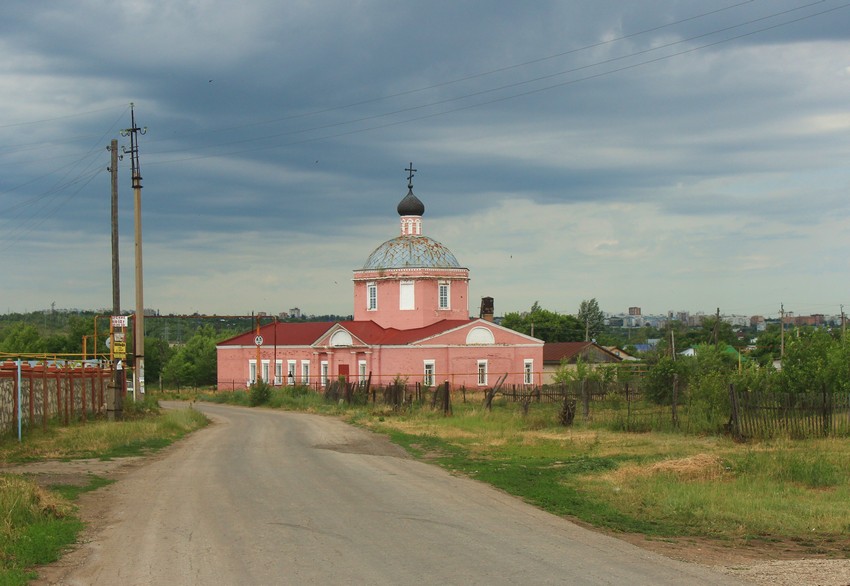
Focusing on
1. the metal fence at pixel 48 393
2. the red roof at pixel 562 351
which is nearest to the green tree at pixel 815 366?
the metal fence at pixel 48 393

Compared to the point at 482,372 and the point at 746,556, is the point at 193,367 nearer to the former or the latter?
the point at 482,372

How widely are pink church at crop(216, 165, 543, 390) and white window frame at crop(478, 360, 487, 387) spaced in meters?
0.06

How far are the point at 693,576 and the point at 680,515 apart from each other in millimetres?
4405

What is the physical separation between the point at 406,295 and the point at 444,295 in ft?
8.39

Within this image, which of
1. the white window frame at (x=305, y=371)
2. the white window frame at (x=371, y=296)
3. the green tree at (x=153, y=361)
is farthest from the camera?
the green tree at (x=153, y=361)

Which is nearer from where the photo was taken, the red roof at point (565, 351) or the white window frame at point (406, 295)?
the white window frame at point (406, 295)

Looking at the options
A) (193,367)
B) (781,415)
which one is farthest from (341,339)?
(781,415)

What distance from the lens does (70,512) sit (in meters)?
13.9

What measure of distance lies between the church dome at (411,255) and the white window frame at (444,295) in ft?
4.15

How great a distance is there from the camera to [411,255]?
65.5 metres

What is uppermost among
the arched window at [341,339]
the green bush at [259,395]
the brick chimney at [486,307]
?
the brick chimney at [486,307]

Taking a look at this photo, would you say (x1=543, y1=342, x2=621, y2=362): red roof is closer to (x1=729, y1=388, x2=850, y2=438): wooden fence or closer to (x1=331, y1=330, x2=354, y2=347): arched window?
(x1=331, y1=330, x2=354, y2=347): arched window

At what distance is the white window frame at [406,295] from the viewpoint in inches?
2564

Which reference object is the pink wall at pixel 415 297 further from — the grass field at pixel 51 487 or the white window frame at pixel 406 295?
the grass field at pixel 51 487
